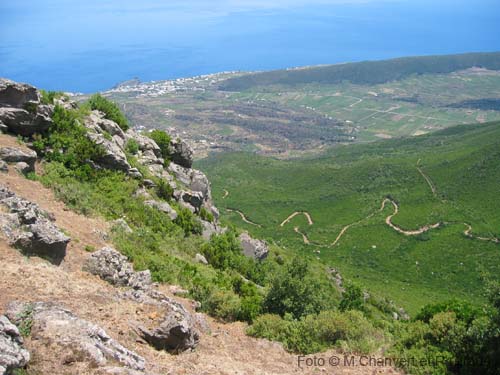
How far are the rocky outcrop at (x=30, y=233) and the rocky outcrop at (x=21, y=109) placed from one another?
894 cm

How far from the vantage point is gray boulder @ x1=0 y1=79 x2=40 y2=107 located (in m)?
21.6

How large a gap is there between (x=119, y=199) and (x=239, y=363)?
42.0 feet

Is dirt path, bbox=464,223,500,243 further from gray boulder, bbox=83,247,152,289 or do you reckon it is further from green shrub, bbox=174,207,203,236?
gray boulder, bbox=83,247,152,289

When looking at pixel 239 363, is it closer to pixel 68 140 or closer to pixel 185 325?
pixel 185 325

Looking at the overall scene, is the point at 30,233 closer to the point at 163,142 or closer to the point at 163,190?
the point at 163,190

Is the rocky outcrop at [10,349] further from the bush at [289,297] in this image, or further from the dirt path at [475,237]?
the dirt path at [475,237]

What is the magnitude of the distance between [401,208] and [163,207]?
2164 inches

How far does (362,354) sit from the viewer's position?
41.9 feet

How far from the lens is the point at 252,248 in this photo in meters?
28.0

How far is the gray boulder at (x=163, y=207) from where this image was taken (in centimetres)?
2324

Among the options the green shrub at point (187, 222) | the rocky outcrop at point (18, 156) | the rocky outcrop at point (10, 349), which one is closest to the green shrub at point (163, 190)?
the green shrub at point (187, 222)

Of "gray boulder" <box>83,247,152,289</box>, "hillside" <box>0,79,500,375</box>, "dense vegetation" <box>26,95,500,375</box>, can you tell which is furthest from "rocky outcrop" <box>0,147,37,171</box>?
"gray boulder" <box>83,247,152,289</box>

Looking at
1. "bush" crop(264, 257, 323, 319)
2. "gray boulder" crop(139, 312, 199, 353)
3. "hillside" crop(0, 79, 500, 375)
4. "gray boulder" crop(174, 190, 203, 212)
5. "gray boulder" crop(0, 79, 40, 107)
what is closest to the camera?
"hillside" crop(0, 79, 500, 375)

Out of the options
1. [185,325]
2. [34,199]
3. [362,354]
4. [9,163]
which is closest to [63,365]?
[185,325]
